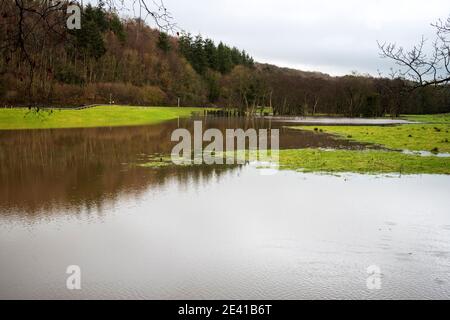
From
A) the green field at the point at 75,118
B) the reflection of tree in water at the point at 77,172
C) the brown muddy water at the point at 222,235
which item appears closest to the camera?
the brown muddy water at the point at 222,235

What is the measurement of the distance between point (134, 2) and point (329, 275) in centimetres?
495

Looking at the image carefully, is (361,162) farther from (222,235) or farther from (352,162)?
(222,235)

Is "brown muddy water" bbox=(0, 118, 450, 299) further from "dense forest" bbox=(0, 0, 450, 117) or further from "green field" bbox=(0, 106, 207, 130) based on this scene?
"dense forest" bbox=(0, 0, 450, 117)

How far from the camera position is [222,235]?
9.24 m

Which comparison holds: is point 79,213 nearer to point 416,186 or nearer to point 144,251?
point 144,251

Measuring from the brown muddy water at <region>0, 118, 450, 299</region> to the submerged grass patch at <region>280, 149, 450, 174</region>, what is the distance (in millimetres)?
1465

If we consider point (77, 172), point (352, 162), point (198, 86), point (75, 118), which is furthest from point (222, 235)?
point (198, 86)

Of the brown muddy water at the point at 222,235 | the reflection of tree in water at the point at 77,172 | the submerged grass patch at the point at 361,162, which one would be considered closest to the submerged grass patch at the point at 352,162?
the submerged grass patch at the point at 361,162

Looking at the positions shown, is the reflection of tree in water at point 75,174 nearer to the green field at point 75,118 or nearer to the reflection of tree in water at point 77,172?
the reflection of tree in water at point 77,172

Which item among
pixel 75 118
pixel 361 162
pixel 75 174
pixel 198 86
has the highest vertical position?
pixel 198 86

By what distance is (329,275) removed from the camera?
727 centimetres

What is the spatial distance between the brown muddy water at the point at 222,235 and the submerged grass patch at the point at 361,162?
57.7 inches

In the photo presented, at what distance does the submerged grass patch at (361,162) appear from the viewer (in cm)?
1777

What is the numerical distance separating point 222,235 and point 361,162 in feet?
39.6
